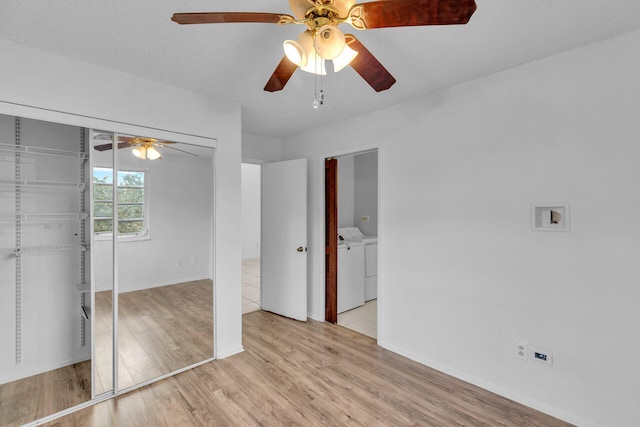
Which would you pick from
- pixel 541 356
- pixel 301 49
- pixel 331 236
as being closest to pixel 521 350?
pixel 541 356

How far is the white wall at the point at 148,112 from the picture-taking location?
1.93 metres

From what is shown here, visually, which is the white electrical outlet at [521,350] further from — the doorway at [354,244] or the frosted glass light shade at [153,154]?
the frosted glass light shade at [153,154]

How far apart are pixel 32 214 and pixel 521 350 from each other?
3.86m

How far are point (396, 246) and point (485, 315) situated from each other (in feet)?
3.10

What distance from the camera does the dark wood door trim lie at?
3716mm

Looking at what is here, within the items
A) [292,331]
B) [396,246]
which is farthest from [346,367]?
[396,246]

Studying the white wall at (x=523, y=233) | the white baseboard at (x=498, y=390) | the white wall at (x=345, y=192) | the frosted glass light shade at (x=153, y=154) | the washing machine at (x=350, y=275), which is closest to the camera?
the white wall at (x=523, y=233)

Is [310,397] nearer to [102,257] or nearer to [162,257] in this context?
[162,257]

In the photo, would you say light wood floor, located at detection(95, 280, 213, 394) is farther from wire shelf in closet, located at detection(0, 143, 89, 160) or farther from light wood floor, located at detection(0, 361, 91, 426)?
wire shelf in closet, located at detection(0, 143, 89, 160)

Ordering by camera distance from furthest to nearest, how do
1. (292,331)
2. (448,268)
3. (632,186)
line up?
(292,331) → (448,268) → (632,186)

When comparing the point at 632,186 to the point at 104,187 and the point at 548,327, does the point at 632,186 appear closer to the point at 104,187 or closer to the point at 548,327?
the point at 548,327

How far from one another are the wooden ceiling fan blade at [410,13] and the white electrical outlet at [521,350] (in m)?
2.20

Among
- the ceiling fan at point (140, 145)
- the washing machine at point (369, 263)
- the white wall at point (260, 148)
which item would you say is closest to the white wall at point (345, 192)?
the washing machine at point (369, 263)

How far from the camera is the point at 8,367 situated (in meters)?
2.26
